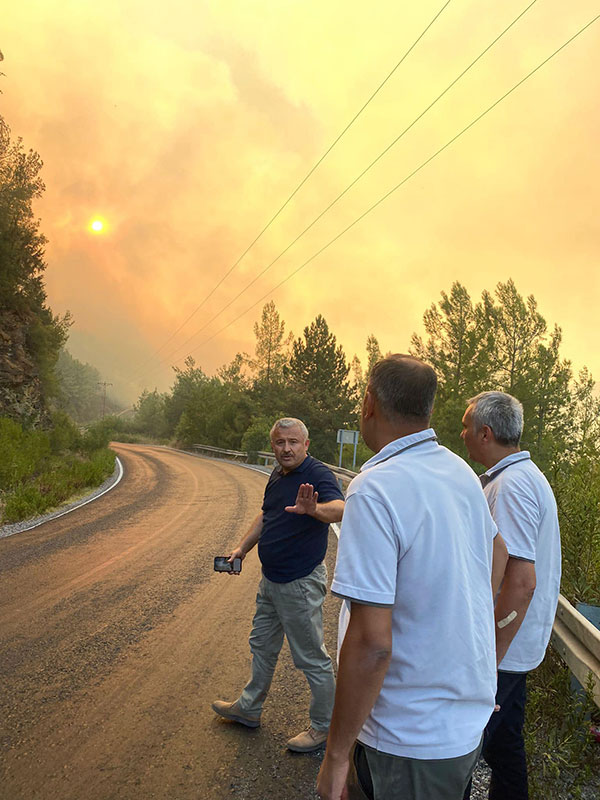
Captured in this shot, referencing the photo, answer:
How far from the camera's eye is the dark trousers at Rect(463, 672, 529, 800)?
252 cm

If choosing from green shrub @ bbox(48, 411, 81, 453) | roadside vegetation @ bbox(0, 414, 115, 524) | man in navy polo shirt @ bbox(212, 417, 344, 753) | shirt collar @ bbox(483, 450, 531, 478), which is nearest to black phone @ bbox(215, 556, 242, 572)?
man in navy polo shirt @ bbox(212, 417, 344, 753)

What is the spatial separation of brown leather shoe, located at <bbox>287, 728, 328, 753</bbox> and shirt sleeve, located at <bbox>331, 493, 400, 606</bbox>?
251 centimetres

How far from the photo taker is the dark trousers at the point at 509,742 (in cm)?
252

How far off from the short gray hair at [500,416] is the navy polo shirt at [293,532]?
1.15m

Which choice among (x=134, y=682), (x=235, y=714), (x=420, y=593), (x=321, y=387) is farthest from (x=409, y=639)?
(x=321, y=387)

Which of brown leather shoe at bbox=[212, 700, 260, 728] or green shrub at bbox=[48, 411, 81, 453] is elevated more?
green shrub at bbox=[48, 411, 81, 453]

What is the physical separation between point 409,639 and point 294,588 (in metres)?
2.11

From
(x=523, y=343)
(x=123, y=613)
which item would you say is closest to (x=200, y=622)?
(x=123, y=613)

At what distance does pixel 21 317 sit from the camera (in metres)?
24.6

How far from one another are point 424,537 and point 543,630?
144 cm

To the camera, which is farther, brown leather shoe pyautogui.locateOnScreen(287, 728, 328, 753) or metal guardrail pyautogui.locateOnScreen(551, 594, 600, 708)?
brown leather shoe pyautogui.locateOnScreen(287, 728, 328, 753)

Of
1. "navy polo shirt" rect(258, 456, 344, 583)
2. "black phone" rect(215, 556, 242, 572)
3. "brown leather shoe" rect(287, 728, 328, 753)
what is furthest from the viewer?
"black phone" rect(215, 556, 242, 572)

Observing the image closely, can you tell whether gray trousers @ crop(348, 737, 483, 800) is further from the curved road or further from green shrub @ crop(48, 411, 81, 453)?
green shrub @ crop(48, 411, 81, 453)

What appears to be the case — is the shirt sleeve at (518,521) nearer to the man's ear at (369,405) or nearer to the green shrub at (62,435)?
the man's ear at (369,405)
